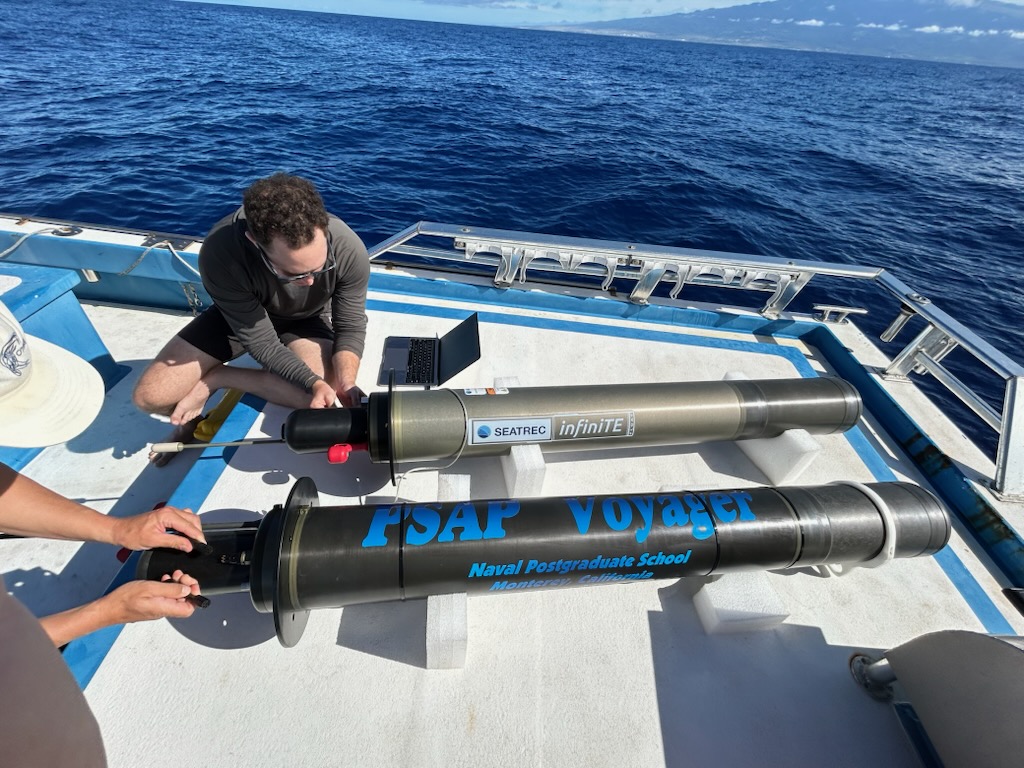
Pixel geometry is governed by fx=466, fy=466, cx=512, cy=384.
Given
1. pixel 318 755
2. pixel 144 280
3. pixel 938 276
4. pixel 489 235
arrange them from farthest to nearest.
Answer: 1. pixel 938 276
2. pixel 144 280
3. pixel 489 235
4. pixel 318 755

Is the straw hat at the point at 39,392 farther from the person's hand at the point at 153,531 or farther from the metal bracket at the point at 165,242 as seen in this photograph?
the metal bracket at the point at 165,242

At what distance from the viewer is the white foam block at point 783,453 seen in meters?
2.98

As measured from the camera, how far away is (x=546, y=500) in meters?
2.34

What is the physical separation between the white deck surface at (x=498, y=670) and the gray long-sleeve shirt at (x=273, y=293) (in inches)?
26.8

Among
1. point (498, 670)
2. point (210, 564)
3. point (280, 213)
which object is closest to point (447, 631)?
point (498, 670)

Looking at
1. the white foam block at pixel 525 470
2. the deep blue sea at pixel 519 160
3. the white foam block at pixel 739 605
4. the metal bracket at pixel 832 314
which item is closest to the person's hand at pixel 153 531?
the white foam block at pixel 525 470

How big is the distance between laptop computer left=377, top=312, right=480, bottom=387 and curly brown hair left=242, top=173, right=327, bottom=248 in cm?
114

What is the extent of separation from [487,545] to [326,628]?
978mm

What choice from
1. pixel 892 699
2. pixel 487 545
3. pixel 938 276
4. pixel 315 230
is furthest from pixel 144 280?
pixel 938 276

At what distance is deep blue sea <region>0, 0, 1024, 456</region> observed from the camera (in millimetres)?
11305

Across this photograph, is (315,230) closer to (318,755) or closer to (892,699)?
(318,755)

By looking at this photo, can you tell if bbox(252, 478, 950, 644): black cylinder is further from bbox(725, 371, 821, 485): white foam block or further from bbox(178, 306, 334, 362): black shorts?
bbox(178, 306, 334, 362): black shorts

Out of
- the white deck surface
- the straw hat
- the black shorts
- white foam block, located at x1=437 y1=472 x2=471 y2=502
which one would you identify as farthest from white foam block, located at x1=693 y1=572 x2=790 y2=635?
the black shorts

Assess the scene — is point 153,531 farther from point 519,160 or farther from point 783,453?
point 519,160
